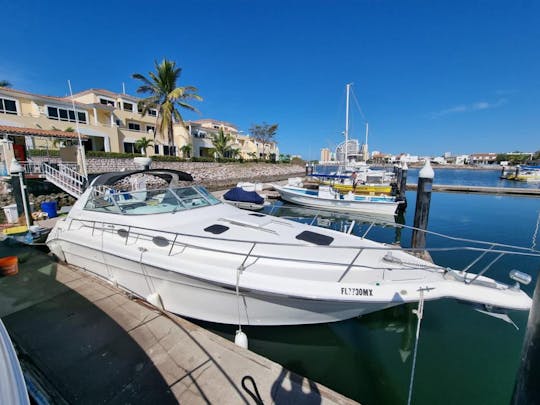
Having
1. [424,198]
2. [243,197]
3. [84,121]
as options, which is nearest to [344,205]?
[243,197]

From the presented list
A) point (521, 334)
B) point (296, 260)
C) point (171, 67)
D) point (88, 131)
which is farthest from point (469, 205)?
point (88, 131)

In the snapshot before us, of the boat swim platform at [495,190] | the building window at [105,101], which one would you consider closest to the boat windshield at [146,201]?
the boat swim platform at [495,190]

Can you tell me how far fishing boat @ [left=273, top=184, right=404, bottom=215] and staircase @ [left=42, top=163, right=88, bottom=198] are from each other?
11880mm

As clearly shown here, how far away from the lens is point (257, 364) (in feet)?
8.77

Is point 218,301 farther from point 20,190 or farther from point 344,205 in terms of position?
point 344,205

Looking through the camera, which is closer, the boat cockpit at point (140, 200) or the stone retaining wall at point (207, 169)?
the boat cockpit at point (140, 200)

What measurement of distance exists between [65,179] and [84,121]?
525 inches

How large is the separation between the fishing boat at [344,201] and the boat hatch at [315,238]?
34.6ft

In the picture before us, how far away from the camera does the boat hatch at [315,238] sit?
3936mm

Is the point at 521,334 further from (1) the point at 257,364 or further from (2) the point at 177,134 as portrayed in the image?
(2) the point at 177,134

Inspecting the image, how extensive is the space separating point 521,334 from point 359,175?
1548 cm

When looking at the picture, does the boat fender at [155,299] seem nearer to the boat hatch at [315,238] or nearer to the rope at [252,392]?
the rope at [252,392]

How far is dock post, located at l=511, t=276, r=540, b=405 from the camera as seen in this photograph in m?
1.38

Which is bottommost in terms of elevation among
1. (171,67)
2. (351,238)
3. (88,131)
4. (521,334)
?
(521,334)
